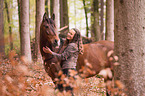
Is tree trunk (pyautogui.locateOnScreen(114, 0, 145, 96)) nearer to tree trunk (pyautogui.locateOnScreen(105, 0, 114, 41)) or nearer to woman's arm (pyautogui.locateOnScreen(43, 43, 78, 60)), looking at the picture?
woman's arm (pyautogui.locateOnScreen(43, 43, 78, 60))

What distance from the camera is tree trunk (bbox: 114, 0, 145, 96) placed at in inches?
127

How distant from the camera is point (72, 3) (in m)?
28.7

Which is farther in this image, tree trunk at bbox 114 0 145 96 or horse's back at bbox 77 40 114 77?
horse's back at bbox 77 40 114 77

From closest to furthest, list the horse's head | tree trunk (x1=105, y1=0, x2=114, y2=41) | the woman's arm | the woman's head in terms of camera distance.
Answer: the woman's arm
the horse's head
the woman's head
tree trunk (x1=105, y1=0, x2=114, y2=41)

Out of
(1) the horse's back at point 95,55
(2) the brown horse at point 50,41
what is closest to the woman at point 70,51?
(2) the brown horse at point 50,41

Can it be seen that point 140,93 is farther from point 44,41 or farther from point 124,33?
point 44,41

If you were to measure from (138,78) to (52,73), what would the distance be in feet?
8.05

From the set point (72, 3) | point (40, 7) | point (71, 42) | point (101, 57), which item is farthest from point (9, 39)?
point (72, 3)

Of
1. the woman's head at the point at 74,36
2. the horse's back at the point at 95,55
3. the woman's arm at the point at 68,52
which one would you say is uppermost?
the woman's head at the point at 74,36

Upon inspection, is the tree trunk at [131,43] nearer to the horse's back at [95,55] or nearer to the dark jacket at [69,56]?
the dark jacket at [69,56]

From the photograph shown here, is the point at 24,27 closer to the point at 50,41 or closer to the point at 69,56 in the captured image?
the point at 50,41

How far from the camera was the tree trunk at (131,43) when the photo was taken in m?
3.21

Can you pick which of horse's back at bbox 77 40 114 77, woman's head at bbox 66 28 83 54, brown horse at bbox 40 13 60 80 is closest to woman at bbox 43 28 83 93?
woman's head at bbox 66 28 83 54

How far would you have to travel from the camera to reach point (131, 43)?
10.6 ft
